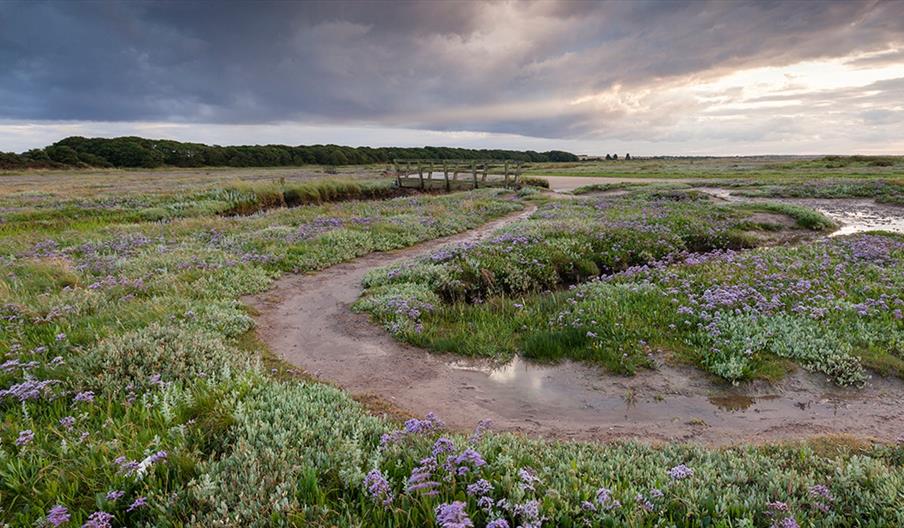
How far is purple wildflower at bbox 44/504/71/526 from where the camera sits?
3.50 metres

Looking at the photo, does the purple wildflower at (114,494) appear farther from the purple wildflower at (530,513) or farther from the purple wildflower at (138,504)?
the purple wildflower at (530,513)

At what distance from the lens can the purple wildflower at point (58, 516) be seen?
11.5 feet

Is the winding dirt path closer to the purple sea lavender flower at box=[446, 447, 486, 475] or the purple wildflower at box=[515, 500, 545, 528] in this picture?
the purple sea lavender flower at box=[446, 447, 486, 475]

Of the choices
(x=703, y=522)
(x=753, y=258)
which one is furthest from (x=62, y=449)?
(x=753, y=258)

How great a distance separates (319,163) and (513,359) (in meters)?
134

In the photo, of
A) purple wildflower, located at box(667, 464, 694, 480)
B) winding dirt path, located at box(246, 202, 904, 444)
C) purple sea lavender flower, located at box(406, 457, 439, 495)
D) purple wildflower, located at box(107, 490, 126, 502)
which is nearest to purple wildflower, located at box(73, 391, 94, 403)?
purple wildflower, located at box(107, 490, 126, 502)

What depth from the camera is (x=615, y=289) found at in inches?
456

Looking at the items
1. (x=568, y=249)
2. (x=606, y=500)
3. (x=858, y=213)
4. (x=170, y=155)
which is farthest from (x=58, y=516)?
(x=170, y=155)

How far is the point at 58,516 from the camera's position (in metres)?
3.58

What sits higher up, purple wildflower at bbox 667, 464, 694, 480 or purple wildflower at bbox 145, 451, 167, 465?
purple wildflower at bbox 145, 451, 167, 465

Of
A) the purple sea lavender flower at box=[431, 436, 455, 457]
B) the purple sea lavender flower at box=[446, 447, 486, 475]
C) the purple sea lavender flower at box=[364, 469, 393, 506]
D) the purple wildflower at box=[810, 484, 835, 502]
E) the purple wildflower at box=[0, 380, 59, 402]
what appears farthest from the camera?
the purple wildflower at box=[0, 380, 59, 402]

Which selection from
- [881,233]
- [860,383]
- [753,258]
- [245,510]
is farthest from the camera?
[881,233]

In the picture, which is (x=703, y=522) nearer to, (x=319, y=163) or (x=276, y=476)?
(x=276, y=476)

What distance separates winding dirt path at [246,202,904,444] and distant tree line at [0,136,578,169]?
109m
